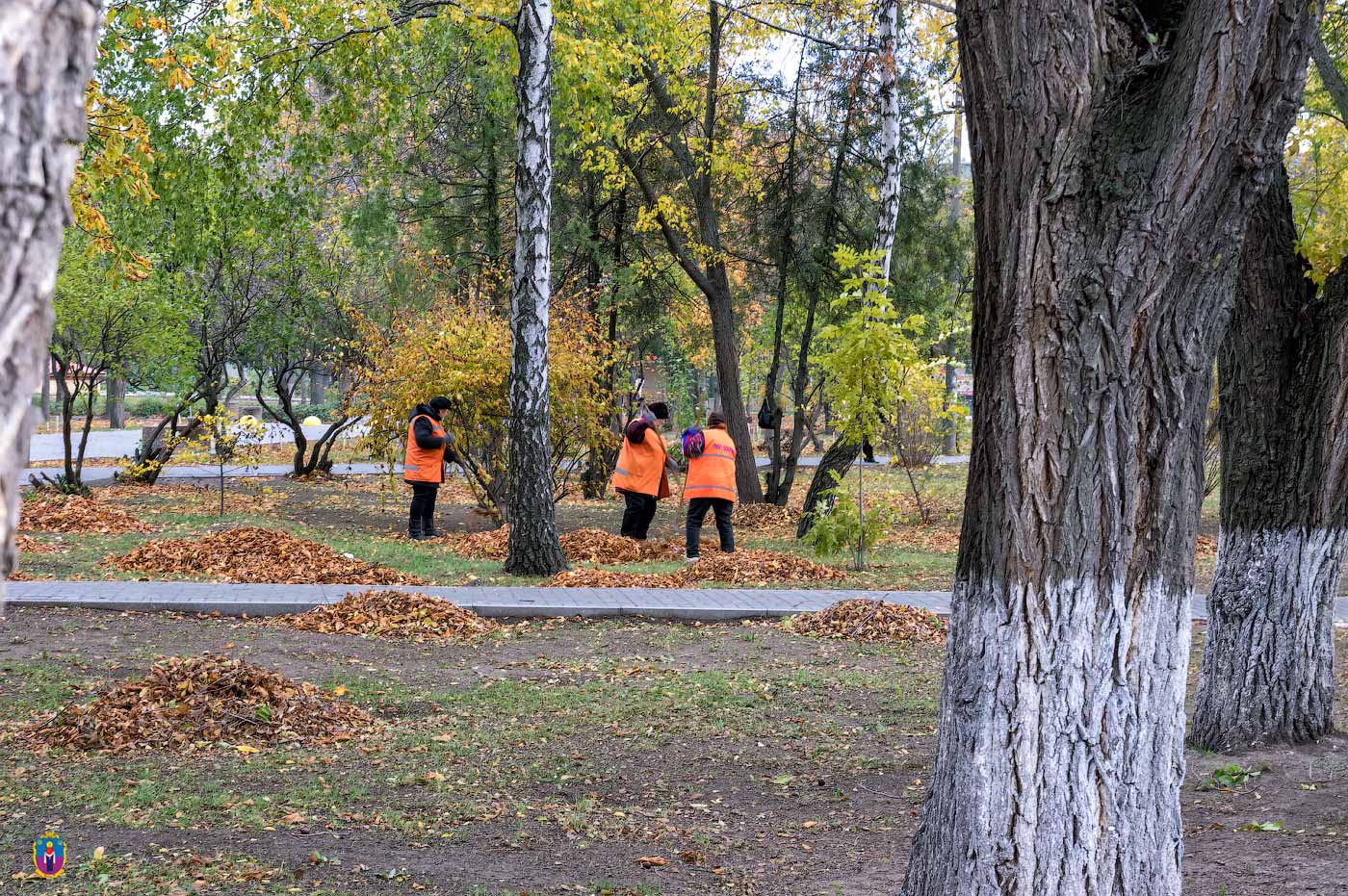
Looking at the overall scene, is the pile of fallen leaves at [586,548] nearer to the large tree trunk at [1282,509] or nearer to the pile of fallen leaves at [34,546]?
the pile of fallen leaves at [34,546]

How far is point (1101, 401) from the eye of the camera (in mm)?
3590

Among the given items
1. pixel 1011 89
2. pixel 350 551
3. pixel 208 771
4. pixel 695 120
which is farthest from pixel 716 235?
pixel 1011 89

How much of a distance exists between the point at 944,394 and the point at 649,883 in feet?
39.9

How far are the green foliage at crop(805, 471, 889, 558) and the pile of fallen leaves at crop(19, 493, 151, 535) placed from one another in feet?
26.2

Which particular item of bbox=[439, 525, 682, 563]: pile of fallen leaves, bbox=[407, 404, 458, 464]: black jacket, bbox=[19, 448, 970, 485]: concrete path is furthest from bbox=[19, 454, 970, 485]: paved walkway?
bbox=[439, 525, 682, 563]: pile of fallen leaves

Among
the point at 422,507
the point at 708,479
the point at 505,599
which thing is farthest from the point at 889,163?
the point at 505,599

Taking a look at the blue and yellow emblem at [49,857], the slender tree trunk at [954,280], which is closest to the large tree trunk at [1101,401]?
the blue and yellow emblem at [49,857]

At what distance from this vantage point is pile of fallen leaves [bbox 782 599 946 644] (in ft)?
33.3

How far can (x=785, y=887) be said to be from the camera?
15.9 ft

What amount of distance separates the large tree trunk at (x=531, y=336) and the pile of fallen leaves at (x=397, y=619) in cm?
228

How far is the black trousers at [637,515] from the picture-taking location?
16094 mm

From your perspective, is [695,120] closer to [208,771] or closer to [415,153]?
[415,153]

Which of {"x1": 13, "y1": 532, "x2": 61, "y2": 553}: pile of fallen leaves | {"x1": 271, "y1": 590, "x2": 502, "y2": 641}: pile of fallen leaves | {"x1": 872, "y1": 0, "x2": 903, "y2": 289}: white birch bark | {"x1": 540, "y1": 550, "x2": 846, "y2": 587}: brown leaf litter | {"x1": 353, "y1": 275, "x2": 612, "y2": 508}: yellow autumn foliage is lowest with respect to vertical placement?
{"x1": 271, "y1": 590, "x2": 502, "y2": 641}: pile of fallen leaves

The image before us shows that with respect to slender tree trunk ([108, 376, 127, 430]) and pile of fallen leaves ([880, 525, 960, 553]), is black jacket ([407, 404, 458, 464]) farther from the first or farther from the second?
slender tree trunk ([108, 376, 127, 430])
